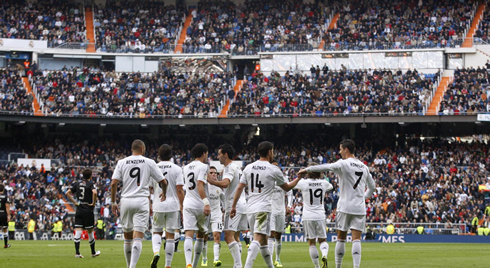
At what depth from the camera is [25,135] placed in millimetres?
52062

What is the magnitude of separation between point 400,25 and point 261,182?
145 ft

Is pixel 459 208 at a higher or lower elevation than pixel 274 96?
lower

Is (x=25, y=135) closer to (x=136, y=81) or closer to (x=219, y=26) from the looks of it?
(x=136, y=81)

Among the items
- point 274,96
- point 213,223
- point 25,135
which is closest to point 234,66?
point 274,96

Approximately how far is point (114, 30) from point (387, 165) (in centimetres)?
2748

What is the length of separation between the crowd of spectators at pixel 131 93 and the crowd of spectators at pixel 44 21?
17.3 ft

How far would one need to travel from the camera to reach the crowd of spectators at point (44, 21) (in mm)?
57281

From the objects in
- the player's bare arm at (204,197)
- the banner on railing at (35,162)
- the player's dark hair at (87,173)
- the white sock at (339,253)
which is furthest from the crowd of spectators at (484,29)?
the player's bare arm at (204,197)

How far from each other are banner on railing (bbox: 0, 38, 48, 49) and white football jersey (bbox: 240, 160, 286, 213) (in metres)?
47.3

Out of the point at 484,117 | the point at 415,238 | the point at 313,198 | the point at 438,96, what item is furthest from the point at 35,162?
the point at 313,198

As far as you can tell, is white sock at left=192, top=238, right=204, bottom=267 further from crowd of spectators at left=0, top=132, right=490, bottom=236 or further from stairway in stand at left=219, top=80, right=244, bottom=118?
stairway in stand at left=219, top=80, right=244, bottom=118

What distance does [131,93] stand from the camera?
5172cm

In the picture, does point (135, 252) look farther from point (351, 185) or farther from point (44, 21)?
point (44, 21)

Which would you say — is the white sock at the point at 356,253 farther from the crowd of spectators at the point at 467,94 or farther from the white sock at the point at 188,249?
the crowd of spectators at the point at 467,94
